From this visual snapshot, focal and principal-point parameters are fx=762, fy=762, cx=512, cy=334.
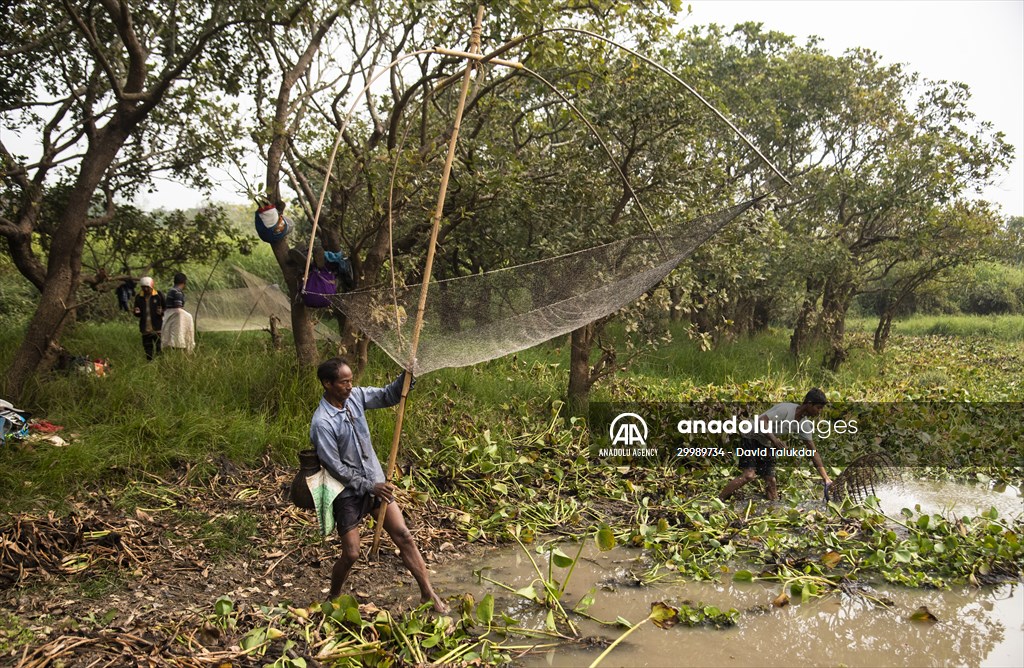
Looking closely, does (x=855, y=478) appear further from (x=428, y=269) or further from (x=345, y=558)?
(x=345, y=558)

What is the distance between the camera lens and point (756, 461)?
5043 millimetres

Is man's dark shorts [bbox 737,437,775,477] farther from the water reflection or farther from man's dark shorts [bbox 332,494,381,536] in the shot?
man's dark shorts [bbox 332,494,381,536]

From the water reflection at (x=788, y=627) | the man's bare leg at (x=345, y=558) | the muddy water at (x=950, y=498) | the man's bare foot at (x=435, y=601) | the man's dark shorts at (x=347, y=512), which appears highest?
the man's dark shorts at (x=347, y=512)

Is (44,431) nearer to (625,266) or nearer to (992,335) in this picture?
(625,266)

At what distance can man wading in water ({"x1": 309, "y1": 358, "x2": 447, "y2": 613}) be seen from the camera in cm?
322

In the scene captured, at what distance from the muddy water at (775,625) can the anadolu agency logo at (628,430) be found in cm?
190

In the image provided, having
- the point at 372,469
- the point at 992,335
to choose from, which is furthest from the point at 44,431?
the point at 992,335

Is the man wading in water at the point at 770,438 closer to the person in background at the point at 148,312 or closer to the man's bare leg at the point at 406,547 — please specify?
the man's bare leg at the point at 406,547

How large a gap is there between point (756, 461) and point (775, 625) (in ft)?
5.64

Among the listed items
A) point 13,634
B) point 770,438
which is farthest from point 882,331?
point 13,634

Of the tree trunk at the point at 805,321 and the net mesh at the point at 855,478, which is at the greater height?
the tree trunk at the point at 805,321

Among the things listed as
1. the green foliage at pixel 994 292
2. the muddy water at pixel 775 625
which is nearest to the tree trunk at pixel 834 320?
the muddy water at pixel 775 625

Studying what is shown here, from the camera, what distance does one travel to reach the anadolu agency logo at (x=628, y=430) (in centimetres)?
601

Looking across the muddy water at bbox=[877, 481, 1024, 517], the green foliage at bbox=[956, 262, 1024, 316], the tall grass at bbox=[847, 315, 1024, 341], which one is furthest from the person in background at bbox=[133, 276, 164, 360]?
the green foliage at bbox=[956, 262, 1024, 316]
